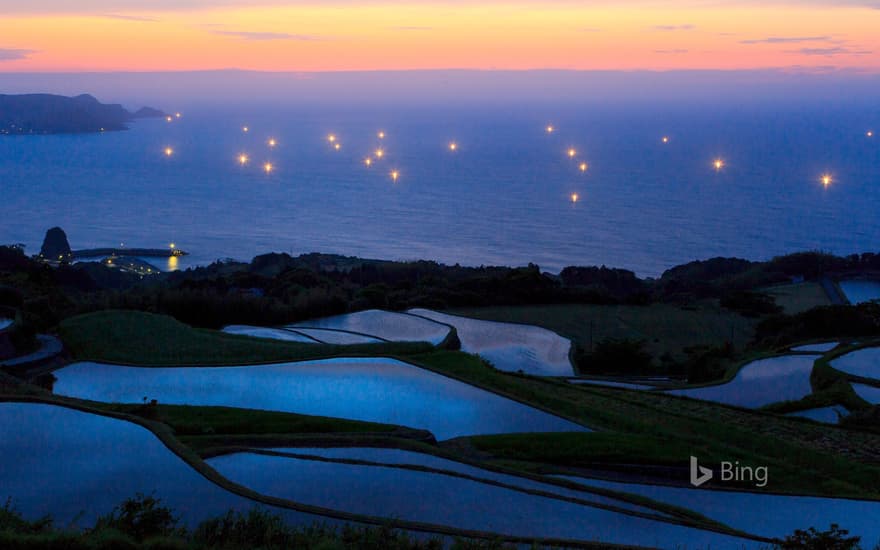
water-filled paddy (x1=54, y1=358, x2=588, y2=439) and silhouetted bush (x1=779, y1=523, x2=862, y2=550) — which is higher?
silhouetted bush (x1=779, y1=523, x2=862, y2=550)

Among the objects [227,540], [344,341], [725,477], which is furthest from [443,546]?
[344,341]

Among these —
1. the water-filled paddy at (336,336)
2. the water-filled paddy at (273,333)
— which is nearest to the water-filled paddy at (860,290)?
the water-filled paddy at (336,336)

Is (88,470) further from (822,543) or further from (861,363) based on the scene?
(861,363)

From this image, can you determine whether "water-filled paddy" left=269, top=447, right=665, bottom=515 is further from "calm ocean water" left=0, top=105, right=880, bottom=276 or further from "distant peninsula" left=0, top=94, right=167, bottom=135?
"distant peninsula" left=0, top=94, right=167, bottom=135

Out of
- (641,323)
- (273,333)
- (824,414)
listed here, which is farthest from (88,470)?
(641,323)

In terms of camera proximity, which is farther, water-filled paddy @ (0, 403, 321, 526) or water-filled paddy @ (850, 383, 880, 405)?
water-filled paddy @ (850, 383, 880, 405)

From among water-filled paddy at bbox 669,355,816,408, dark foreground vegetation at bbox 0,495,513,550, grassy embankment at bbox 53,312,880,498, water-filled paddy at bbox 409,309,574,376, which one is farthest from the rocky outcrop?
dark foreground vegetation at bbox 0,495,513,550
